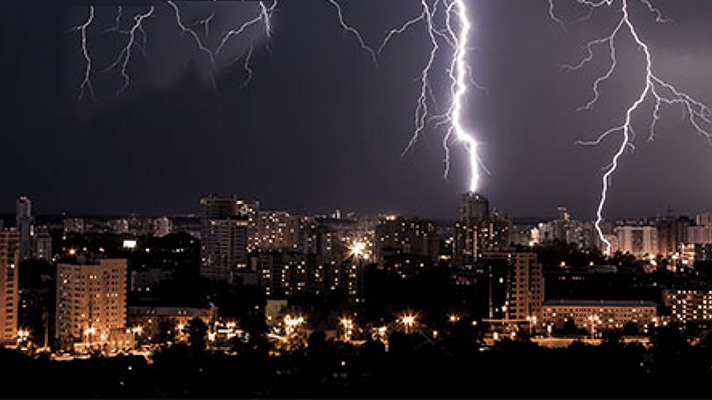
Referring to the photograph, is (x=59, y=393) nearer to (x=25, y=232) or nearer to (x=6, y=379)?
(x=6, y=379)

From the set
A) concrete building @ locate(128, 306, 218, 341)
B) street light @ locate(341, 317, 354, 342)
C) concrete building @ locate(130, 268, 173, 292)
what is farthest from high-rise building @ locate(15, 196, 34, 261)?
street light @ locate(341, 317, 354, 342)

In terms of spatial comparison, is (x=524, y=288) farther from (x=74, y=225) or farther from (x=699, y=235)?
(x=699, y=235)

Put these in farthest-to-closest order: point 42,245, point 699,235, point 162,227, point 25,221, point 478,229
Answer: point 699,235 → point 162,227 → point 478,229 → point 42,245 → point 25,221

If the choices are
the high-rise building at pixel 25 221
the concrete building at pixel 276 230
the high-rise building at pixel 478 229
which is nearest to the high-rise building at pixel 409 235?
the high-rise building at pixel 478 229

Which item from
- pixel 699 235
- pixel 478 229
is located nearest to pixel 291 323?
pixel 478 229

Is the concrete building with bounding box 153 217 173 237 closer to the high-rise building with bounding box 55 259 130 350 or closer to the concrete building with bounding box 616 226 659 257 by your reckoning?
the concrete building with bounding box 616 226 659 257
